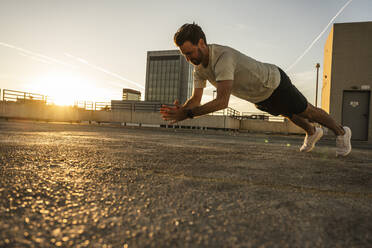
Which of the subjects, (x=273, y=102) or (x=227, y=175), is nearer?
(x=227, y=175)

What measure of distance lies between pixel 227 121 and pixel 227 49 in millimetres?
18956

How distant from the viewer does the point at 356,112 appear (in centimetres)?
1255

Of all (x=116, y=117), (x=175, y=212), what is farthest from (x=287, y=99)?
(x=116, y=117)

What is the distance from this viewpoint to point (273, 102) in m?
2.64

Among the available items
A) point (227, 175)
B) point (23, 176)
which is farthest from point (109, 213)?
point (227, 175)

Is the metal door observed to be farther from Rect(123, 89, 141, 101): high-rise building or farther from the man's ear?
Rect(123, 89, 141, 101): high-rise building

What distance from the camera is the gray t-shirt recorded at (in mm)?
2014

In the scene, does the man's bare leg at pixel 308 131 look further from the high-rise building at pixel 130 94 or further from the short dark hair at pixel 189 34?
the high-rise building at pixel 130 94

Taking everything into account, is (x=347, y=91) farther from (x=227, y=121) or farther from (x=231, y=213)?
(x=231, y=213)

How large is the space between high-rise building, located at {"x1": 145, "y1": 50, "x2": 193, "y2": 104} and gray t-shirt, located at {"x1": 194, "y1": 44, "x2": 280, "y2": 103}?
3166 inches

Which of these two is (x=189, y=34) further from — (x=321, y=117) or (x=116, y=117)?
(x=116, y=117)

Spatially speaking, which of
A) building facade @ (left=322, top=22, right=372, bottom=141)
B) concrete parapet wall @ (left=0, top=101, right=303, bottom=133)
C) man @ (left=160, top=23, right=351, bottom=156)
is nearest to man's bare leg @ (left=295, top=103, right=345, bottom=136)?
man @ (left=160, top=23, right=351, bottom=156)

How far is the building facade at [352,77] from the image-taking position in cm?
1246

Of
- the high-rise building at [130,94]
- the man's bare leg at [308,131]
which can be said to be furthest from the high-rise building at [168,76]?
the man's bare leg at [308,131]
